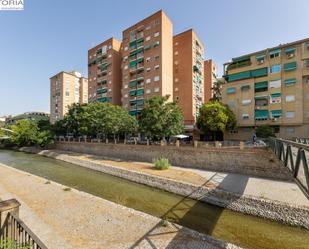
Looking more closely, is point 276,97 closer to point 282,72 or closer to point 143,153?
point 282,72

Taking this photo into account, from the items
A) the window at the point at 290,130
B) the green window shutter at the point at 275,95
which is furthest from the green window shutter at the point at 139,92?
the window at the point at 290,130

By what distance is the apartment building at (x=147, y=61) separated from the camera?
38.7 meters

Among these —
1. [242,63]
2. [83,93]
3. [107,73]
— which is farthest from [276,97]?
[83,93]

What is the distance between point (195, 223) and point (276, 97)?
1113 inches

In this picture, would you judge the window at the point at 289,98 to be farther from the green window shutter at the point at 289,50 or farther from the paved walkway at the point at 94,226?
the paved walkway at the point at 94,226

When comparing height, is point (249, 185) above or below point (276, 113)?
below

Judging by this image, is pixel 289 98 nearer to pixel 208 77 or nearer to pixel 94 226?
pixel 208 77

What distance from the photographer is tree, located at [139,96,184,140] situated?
24.8m

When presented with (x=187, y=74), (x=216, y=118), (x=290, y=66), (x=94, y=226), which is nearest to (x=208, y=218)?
(x=94, y=226)

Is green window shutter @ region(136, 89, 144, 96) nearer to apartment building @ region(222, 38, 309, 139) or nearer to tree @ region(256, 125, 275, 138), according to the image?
apartment building @ region(222, 38, 309, 139)

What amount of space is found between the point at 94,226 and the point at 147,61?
127 ft

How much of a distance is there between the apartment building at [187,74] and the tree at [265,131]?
12.9 meters

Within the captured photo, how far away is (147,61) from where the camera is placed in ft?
135

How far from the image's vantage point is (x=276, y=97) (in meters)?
29.3
